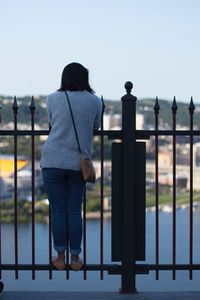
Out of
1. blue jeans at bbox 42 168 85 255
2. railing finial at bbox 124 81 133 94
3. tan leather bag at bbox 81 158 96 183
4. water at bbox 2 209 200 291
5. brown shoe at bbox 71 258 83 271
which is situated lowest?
water at bbox 2 209 200 291

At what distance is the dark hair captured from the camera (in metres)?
5.20

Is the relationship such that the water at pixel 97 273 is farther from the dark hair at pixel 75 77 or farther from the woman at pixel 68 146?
the dark hair at pixel 75 77

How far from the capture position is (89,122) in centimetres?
522

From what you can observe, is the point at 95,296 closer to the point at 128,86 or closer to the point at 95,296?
the point at 95,296

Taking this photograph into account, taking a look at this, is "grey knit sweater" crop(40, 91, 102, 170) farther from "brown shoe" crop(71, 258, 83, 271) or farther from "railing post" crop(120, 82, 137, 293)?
"brown shoe" crop(71, 258, 83, 271)

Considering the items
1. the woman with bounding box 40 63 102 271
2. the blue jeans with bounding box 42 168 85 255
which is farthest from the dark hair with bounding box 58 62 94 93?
the blue jeans with bounding box 42 168 85 255

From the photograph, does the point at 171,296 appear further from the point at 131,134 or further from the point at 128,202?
the point at 131,134

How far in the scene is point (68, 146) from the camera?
16.9ft

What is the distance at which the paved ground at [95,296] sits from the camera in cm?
563

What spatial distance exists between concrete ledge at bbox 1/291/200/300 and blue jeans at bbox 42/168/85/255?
0.50m

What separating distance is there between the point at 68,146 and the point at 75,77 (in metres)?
0.53

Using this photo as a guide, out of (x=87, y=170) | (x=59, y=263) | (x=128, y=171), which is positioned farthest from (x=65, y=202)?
(x=128, y=171)

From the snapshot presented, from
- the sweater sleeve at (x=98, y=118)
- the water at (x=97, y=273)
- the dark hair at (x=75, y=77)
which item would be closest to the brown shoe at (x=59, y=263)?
the sweater sleeve at (x=98, y=118)

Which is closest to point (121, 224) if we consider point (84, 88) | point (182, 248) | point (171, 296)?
point (171, 296)
